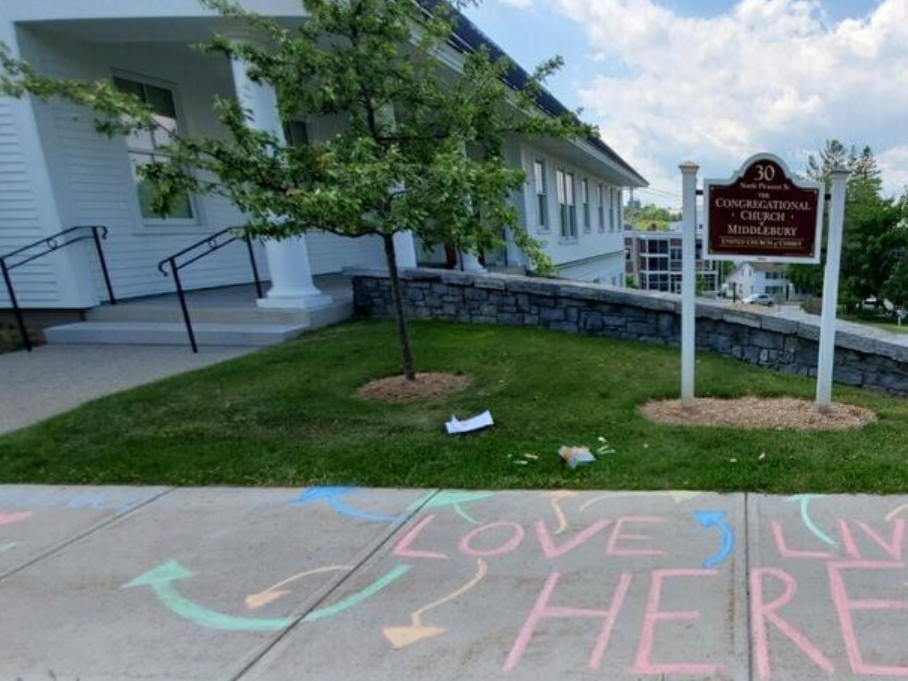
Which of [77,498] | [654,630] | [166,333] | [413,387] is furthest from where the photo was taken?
[166,333]

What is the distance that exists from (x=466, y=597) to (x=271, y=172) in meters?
3.66

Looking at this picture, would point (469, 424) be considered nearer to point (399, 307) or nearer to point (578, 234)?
point (399, 307)

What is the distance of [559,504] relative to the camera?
3402 mm

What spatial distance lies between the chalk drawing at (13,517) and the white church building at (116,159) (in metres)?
4.26

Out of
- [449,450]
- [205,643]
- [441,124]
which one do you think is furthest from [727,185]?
[205,643]

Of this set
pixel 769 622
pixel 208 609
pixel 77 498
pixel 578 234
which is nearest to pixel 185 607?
pixel 208 609

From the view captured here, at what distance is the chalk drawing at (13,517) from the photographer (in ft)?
11.7

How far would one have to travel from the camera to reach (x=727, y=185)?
4.64m

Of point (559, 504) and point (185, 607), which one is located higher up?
point (185, 607)

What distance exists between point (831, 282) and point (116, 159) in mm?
9229

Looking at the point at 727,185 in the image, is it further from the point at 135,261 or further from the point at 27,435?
the point at 135,261

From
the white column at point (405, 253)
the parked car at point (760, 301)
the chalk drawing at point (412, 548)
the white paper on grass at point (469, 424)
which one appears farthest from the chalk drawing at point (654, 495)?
the white column at point (405, 253)

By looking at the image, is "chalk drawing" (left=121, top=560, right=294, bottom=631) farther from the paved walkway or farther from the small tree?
the paved walkway

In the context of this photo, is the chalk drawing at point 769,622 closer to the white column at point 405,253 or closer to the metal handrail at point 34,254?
the white column at point 405,253
